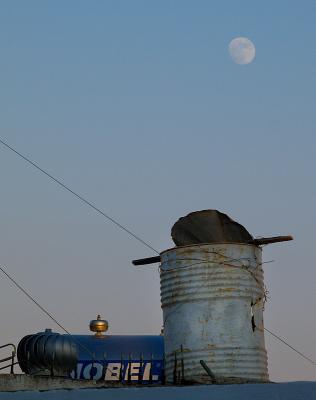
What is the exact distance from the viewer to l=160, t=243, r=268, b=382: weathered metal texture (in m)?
16.9

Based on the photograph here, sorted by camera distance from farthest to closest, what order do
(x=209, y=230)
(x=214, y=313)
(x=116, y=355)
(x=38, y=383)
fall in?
(x=116, y=355) → (x=209, y=230) → (x=214, y=313) → (x=38, y=383)

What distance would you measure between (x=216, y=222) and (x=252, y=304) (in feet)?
6.96

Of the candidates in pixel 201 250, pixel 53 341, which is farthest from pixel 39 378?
pixel 201 250

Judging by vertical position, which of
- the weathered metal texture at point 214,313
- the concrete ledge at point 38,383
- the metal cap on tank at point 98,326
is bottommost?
the concrete ledge at point 38,383

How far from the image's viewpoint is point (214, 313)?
1695 cm

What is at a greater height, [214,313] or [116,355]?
[116,355]

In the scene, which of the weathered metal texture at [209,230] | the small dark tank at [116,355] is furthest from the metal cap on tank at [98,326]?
the weathered metal texture at [209,230]

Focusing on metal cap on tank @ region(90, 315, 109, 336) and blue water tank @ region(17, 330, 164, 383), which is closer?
blue water tank @ region(17, 330, 164, 383)

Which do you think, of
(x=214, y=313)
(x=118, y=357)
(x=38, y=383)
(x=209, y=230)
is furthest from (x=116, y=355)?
(x=38, y=383)

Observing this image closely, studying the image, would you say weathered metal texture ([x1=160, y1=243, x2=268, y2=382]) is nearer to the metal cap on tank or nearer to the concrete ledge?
the concrete ledge

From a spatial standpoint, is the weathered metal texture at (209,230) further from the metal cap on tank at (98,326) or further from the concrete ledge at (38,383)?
the metal cap on tank at (98,326)

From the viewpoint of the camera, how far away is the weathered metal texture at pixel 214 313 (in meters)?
16.9

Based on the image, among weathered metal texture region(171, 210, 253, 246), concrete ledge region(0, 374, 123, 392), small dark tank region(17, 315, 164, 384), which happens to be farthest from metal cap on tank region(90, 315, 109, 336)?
concrete ledge region(0, 374, 123, 392)

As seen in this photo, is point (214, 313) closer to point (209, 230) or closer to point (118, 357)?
point (209, 230)
